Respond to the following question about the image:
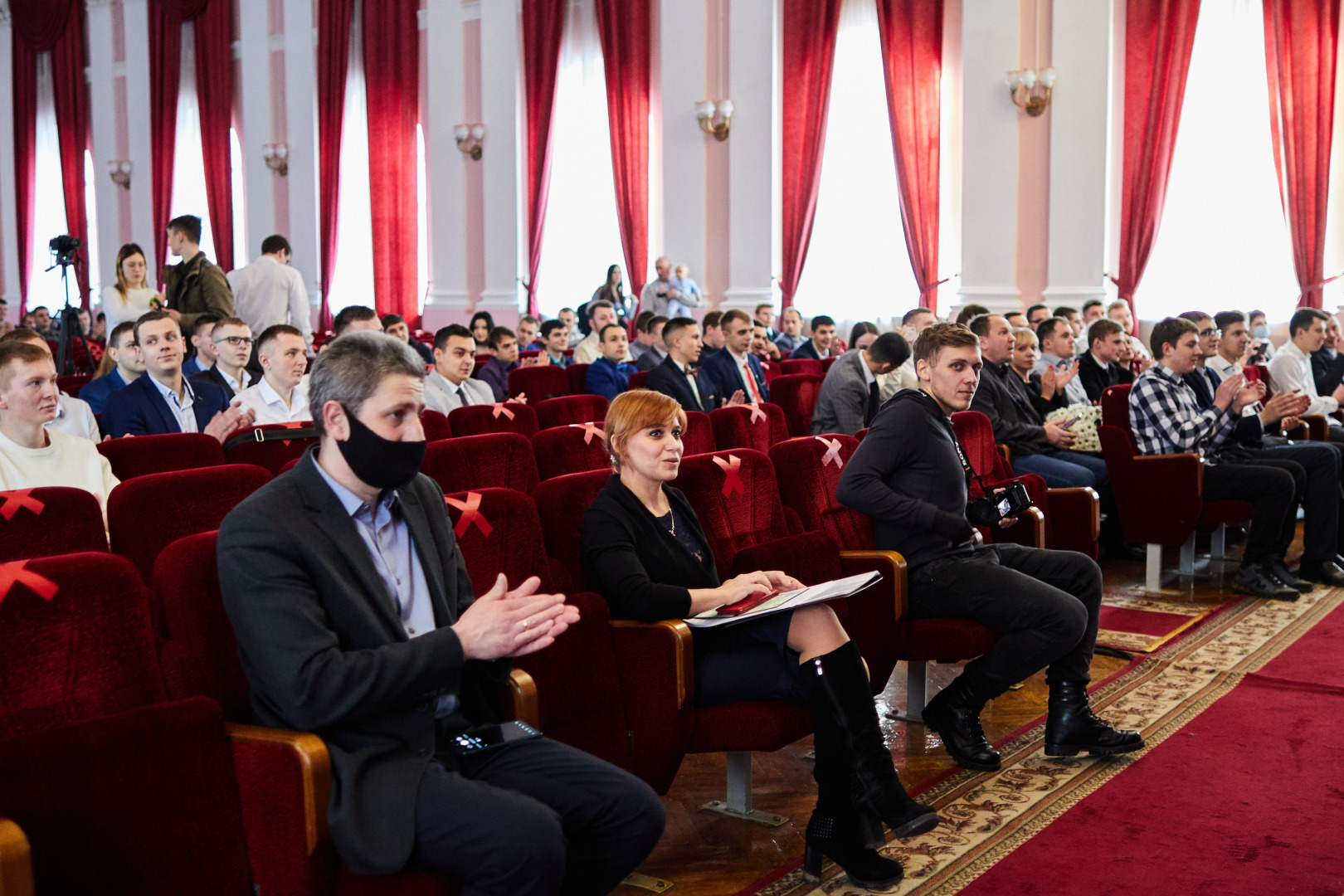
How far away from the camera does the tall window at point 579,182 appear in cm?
1280

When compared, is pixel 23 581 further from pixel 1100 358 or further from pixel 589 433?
pixel 1100 358

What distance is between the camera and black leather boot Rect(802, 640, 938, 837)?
A: 2479 millimetres

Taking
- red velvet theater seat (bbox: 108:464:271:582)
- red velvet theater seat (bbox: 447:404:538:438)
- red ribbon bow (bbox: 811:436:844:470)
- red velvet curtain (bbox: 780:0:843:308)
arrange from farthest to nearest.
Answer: red velvet curtain (bbox: 780:0:843:308) < red velvet theater seat (bbox: 447:404:538:438) < red ribbon bow (bbox: 811:436:844:470) < red velvet theater seat (bbox: 108:464:271:582)

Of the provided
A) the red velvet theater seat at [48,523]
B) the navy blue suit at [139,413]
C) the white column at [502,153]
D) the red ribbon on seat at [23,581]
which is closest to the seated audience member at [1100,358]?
the navy blue suit at [139,413]

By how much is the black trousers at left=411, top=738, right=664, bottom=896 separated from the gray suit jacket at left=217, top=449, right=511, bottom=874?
54mm

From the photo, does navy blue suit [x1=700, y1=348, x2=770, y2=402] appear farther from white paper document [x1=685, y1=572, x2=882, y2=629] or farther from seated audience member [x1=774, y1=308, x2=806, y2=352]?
white paper document [x1=685, y1=572, x2=882, y2=629]

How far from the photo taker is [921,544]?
3.30 meters

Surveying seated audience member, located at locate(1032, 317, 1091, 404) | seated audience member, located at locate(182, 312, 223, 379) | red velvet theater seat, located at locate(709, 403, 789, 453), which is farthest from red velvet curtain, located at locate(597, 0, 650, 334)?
red velvet theater seat, located at locate(709, 403, 789, 453)

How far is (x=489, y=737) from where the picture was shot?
80.7 inches

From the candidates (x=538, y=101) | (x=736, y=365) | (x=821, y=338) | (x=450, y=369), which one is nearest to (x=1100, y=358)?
(x=736, y=365)

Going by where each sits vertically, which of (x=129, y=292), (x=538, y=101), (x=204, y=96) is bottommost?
(x=129, y=292)

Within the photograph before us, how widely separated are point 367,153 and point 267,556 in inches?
535

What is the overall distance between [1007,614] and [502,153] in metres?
11.1

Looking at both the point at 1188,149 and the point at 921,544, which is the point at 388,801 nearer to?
the point at 921,544
